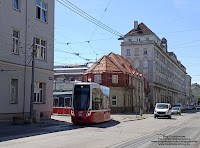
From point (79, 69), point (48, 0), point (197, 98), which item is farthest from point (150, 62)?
point (197, 98)

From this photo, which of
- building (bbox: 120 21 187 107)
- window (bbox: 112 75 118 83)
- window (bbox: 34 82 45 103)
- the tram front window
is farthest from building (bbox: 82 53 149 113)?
the tram front window

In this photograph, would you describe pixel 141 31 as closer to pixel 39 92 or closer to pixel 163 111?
pixel 163 111

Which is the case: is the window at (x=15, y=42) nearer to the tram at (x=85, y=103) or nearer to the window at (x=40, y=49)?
the window at (x=40, y=49)

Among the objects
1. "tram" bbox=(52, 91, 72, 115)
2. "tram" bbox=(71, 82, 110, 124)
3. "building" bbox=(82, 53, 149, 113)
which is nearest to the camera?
"tram" bbox=(71, 82, 110, 124)

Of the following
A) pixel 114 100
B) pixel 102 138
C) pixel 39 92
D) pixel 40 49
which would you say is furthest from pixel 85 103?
pixel 114 100

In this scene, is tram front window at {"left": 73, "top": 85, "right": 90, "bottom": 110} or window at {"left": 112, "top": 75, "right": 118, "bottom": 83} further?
window at {"left": 112, "top": 75, "right": 118, "bottom": 83}

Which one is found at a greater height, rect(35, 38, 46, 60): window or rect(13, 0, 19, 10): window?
rect(13, 0, 19, 10): window

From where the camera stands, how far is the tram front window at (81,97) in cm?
2209

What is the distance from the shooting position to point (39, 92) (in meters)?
27.8

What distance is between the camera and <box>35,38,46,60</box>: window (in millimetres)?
27277

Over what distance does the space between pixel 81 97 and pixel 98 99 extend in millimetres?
1882

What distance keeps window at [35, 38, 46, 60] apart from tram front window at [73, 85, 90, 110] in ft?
22.3

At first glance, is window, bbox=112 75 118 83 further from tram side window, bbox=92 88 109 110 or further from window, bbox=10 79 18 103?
window, bbox=10 79 18 103

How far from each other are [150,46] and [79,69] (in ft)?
73.8
